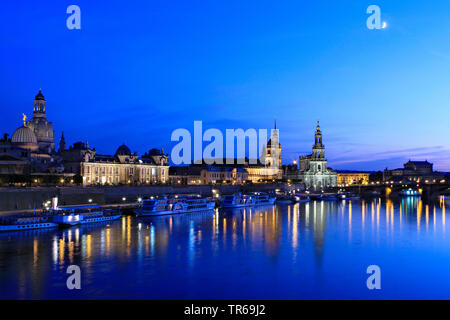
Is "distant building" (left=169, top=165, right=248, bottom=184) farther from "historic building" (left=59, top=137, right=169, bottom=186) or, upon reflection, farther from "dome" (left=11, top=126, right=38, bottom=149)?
"dome" (left=11, top=126, right=38, bottom=149)

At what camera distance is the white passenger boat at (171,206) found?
47594 mm

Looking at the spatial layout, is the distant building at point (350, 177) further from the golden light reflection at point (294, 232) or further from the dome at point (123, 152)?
the golden light reflection at point (294, 232)

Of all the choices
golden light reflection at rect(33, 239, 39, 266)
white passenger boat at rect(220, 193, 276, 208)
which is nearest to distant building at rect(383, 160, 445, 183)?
white passenger boat at rect(220, 193, 276, 208)

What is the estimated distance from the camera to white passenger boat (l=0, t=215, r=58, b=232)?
109 ft

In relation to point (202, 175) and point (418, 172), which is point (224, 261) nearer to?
point (202, 175)

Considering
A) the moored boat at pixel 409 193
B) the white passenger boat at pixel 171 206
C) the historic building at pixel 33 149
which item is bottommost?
the moored boat at pixel 409 193

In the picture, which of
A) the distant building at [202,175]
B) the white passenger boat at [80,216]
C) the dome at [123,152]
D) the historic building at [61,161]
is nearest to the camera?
the white passenger boat at [80,216]

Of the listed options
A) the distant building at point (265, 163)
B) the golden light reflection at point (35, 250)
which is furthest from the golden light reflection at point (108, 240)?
the distant building at point (265, 163)

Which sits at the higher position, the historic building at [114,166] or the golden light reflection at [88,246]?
the historic building at [114,166]

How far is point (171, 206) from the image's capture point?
50.0 m

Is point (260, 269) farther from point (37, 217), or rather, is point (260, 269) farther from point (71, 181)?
point (71, 181)

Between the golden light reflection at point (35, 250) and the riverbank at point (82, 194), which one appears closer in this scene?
the golden light reflection at point (35, 250)

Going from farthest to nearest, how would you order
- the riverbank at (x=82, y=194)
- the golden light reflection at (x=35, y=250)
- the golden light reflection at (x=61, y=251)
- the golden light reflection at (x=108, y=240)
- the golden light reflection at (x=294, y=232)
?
the riverbank at (x=82, y=194), the golden light reflection at (x=294, y=232), the golden light reflection at (x=108, y=240), the golden light reflection at (x=61, y=251), the golden light reflection at (x=35, y=250)

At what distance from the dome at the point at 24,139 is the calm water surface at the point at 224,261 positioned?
35.6 meters
